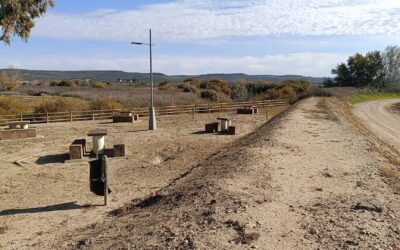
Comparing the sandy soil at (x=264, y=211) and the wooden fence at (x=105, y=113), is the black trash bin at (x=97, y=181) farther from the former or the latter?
the wooden fence at (x=105, y=113)

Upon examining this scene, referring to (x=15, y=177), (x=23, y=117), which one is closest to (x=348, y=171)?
(x=15, y=177)

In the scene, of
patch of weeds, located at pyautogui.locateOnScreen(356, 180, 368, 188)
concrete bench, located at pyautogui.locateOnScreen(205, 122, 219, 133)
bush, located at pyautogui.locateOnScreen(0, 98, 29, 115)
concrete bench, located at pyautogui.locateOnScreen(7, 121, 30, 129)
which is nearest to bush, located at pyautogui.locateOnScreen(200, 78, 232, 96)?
bush, located at pyautogui.locateOnScreen(0, 98, 29, 115)

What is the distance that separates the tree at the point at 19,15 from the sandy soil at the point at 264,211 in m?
13.3

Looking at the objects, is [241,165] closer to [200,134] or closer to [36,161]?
[36,161]

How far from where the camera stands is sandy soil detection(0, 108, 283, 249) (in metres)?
10.4

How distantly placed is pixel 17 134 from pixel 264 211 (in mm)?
19954

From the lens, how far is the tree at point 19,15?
21734 mm

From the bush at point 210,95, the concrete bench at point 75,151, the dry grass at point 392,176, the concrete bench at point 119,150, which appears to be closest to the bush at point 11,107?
the concrete bench at point 75,151

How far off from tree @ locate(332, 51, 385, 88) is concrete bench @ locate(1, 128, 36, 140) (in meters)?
73.2

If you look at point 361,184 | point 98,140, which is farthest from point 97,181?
point 98,140

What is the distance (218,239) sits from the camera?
7.20 m

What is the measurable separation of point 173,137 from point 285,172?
44.0 ft

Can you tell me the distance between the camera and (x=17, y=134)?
25.3 meters

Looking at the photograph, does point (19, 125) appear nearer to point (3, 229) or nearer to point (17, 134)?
point (17, 134)
